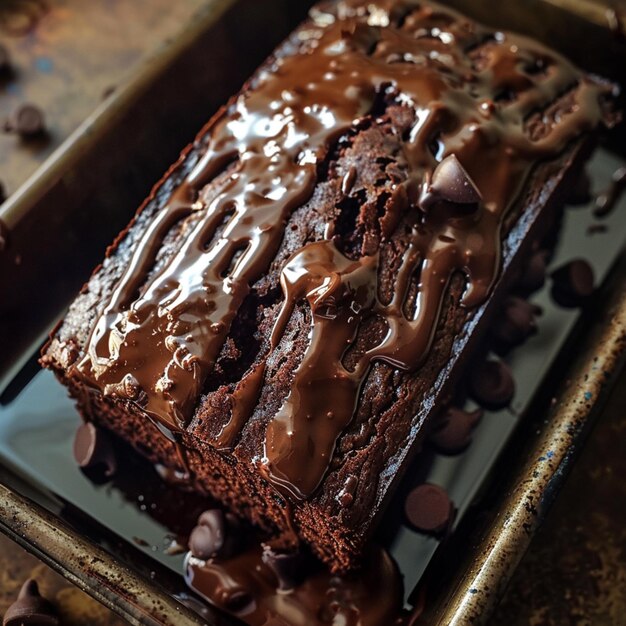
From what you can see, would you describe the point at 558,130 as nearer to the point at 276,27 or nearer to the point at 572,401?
the point at 572,401

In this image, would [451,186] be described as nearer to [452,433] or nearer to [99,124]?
[452,433]

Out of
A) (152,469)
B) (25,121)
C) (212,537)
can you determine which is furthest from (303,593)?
(25,121)

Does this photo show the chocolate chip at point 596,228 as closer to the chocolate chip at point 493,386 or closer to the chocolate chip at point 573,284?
the chocolate chip at point 573,284

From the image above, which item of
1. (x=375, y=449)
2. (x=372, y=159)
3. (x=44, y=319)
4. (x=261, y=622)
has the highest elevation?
(x=372, y=159)

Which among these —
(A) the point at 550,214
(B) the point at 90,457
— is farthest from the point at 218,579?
(A) the point at 550,214

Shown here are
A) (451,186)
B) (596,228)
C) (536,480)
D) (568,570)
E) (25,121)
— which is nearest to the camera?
(536,480)

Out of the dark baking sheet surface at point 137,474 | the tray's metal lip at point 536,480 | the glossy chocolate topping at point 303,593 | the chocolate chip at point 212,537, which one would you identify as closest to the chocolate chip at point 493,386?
the dark baking sheet surface at point 137,474
